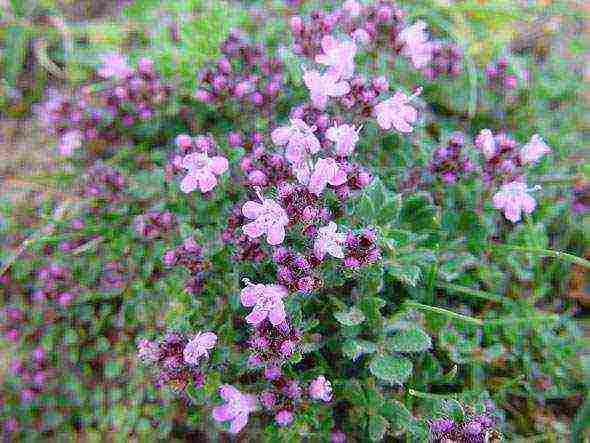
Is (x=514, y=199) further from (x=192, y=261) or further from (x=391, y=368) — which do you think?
(x=192, y=261)

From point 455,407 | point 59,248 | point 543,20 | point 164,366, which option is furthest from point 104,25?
point 455,407

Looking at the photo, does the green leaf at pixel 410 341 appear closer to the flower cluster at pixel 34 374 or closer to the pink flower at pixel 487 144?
the pink flower at pixel 487 144

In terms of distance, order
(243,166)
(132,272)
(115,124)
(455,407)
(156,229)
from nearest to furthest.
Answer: (455,407) → (243,166) → (156,229) → (132,272) → (115,124)

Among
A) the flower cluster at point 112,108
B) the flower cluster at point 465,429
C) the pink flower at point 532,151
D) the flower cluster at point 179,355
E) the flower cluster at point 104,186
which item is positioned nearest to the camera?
the flower cluster at point 465,429

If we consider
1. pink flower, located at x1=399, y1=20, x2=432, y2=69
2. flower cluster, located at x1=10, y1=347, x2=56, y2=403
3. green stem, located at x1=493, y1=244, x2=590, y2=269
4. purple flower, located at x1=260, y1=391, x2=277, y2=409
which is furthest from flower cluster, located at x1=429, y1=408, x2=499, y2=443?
flower cluster, located at x1=10, y1=347, x2=56, y2=403

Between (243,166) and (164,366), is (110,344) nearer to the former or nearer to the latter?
(164,366)

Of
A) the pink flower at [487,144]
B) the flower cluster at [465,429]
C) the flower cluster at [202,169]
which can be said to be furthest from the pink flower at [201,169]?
the flower cluster at [465,429]
